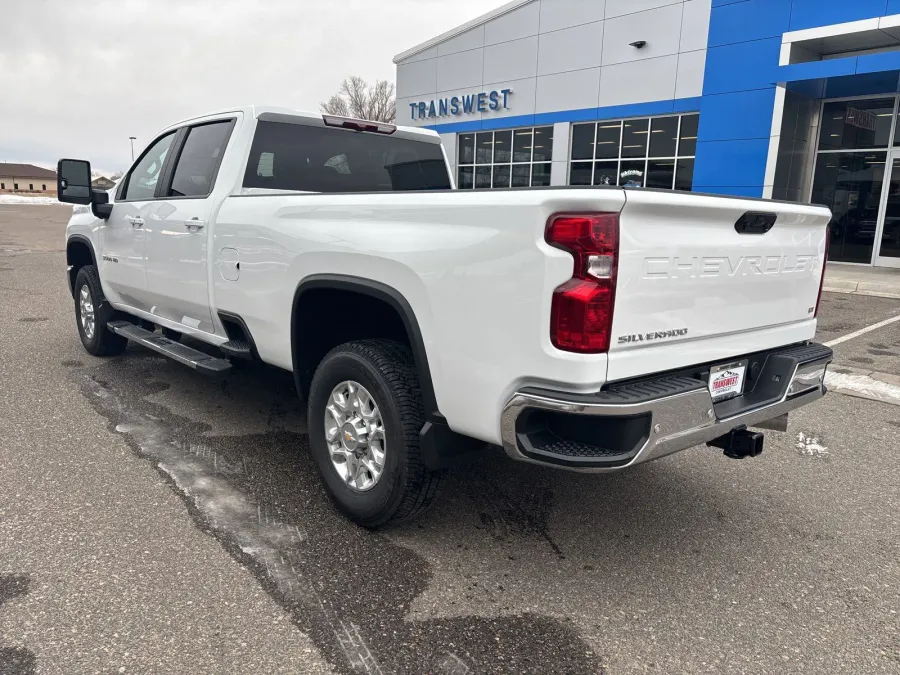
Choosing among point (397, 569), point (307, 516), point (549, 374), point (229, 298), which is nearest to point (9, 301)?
point (229, 298)

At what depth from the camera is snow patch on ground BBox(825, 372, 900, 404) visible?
5.63m

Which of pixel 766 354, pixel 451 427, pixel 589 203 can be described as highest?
pixel 589 203

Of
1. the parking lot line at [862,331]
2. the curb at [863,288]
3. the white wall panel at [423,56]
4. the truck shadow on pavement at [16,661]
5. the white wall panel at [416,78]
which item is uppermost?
the white wall panel at [423,56]

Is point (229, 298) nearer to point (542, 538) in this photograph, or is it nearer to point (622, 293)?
point (542, 538)

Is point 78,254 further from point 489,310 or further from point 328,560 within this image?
point 489,310

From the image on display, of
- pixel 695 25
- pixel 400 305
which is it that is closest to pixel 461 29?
pixel 695 25

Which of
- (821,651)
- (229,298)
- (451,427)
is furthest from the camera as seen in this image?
(229,298)

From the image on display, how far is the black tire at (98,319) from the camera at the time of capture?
594 centimetres

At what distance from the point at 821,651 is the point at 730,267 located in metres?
1.45

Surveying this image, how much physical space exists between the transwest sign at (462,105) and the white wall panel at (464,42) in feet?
4.81

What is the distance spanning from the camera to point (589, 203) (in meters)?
2.23

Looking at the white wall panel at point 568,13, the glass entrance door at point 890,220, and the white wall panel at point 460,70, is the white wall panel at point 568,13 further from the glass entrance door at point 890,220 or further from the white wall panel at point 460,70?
the glass entrance door at point 890,220

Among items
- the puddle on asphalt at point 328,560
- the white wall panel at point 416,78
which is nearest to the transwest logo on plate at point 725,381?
the puddle on asphalt at point 328,560

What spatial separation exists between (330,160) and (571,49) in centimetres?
1716
